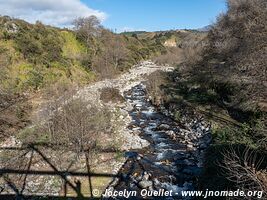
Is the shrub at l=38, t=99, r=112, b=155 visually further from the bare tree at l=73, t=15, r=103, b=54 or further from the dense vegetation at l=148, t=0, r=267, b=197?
the bare tree at l=73, t=15, r=103, b=54

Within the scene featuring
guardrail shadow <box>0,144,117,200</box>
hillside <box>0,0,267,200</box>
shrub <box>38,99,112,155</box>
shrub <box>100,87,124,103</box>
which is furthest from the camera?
shrub <box>100,87,124,103</box>

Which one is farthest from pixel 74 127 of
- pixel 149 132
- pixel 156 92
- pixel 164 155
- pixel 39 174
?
pixel 156 92

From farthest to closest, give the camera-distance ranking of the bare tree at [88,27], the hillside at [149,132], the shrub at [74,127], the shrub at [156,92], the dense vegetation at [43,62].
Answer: the bare tree at [88,27]
the shrub at [156,92]
the dense vegetation at [43,62]
the shrub at [74,127]
the hillside at [149,132]

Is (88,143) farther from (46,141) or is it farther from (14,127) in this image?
(14,127)

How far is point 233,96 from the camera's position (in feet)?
62.2

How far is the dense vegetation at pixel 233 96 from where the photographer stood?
35.3ft

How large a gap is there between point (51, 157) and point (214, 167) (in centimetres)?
710

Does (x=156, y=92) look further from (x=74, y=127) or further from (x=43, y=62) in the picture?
(x=74, y=127)

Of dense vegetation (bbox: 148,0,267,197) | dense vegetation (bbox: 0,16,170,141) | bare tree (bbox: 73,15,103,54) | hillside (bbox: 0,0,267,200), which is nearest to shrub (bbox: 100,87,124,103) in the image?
hillside (bbox: 0,0,267,200)

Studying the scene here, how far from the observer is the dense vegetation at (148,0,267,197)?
424 inches

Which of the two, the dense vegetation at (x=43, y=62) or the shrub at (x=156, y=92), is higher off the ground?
the dense vegetation at (x=43, y=62)

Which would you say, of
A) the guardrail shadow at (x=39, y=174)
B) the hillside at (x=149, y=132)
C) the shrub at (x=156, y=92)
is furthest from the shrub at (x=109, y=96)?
the guardrail shadow at (x=39, y=174)

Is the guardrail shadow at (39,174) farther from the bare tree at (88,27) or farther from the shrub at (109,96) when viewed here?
the bare tree at (88,27)

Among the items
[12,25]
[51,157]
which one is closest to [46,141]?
[51,157]
